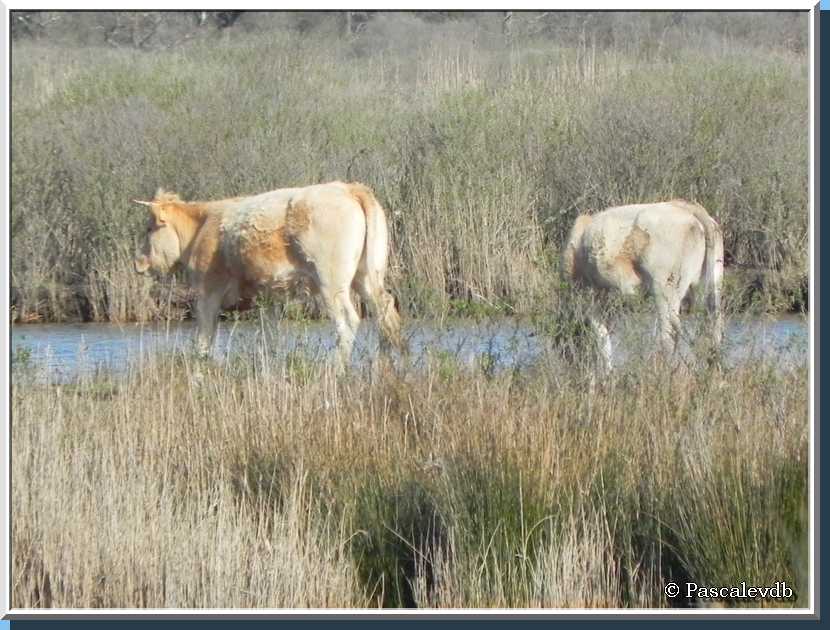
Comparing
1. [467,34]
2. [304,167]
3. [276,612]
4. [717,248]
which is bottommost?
[276,612]

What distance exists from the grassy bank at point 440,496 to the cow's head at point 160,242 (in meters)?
4.24

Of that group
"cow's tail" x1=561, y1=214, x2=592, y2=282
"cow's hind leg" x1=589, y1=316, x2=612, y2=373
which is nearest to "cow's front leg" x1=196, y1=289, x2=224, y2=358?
"cow's tail" x1=561, y1=214, x2=592, y2=282

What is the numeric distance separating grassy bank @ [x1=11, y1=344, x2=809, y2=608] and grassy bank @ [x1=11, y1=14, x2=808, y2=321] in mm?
5948

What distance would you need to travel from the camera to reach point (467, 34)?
54.6 ft

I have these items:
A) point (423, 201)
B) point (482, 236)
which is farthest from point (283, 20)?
point (482, 236)

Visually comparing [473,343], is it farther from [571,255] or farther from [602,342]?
[571,255]

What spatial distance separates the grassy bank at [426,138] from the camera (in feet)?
46.3

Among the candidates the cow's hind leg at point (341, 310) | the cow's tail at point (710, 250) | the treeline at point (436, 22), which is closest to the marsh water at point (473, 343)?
the cow's hind leg at point (341, 310)

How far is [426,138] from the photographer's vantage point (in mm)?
15742

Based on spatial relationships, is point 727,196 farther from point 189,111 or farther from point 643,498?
point 643,498

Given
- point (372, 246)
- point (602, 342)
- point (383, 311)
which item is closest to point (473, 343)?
point (602, 342)

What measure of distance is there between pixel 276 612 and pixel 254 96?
423 inches

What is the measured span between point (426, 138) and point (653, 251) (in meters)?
5.73

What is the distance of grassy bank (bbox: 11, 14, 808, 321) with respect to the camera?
14.1 meters
